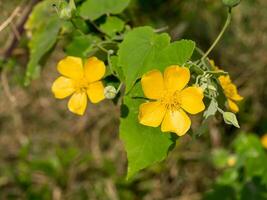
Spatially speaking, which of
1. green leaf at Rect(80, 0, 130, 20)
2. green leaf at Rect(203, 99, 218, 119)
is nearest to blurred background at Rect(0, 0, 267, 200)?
green leaf at Rect(80, 0, 130, 20)

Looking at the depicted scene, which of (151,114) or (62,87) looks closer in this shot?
(151,114)

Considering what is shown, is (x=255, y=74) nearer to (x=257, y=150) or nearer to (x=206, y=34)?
(x=206, y=34)

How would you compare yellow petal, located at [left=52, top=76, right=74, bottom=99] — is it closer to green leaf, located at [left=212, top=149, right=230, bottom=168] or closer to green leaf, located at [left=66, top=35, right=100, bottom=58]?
green leaf, located at [left=66, top=35, right=100, bottom=58]

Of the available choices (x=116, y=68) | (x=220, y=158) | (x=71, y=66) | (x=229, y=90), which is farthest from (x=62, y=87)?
(x=220, y=158)

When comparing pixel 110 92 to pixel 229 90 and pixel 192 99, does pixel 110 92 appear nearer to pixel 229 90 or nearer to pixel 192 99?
pixel 192 99

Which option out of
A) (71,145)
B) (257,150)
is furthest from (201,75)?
(71,145)

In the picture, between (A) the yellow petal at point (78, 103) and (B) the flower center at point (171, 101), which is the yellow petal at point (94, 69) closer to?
(A) the yellow petal at point (78, 103)

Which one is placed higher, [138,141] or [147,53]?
[147,53]

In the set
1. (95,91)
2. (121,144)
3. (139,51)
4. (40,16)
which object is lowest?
(121,144)
